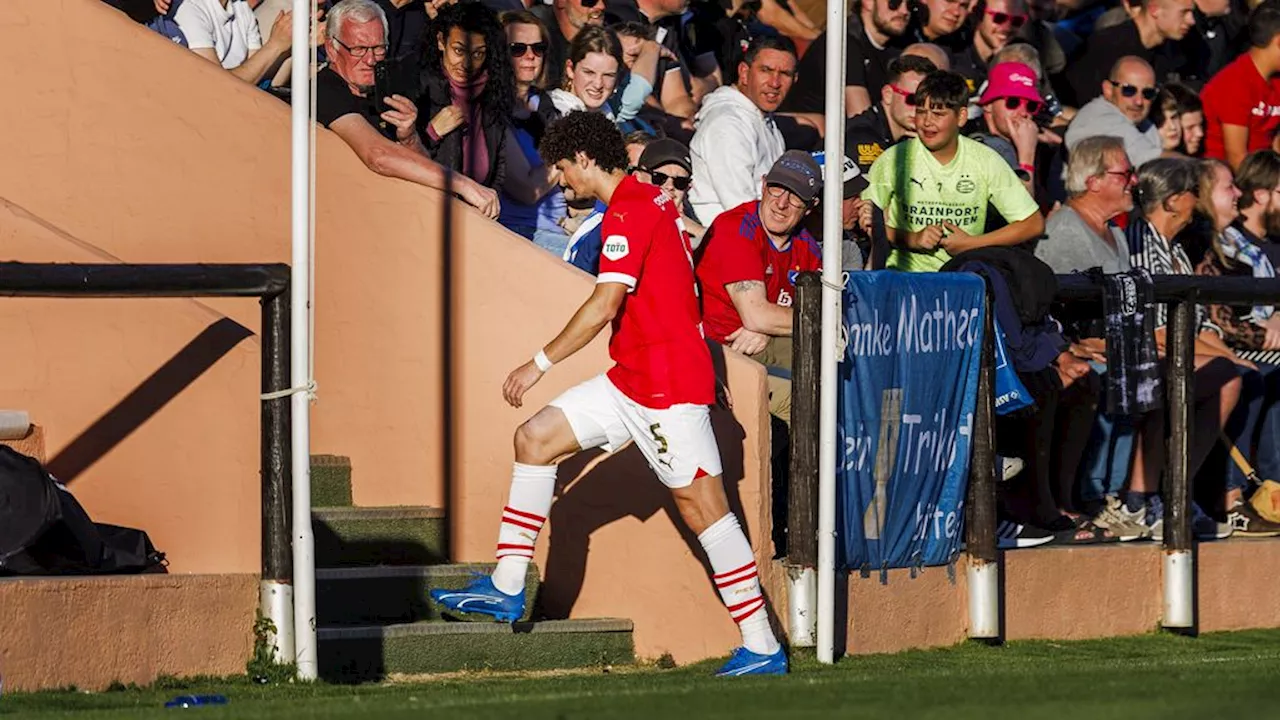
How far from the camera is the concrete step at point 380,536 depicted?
9891mm

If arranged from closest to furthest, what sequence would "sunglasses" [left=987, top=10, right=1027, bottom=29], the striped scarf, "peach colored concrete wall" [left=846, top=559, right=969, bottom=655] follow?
"peach colored concrete wall" [left=846, top=559, right=969, bottom=655] → the striped scarf → "sunglasses" [left=987, top=10, right=1027, bottom=29]

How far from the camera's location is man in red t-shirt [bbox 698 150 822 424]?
393 inches

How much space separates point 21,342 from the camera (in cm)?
900

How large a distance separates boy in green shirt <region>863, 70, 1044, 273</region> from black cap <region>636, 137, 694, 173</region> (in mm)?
1088

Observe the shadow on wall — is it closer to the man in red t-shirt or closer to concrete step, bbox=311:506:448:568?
concrete step, bbox=311:506:448:568

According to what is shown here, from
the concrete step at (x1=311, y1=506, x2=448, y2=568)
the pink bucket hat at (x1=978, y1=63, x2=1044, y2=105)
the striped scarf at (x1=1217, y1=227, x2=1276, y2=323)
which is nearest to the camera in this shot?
the concrete step at (x1=311, y1=506, x2=448, y2=568)

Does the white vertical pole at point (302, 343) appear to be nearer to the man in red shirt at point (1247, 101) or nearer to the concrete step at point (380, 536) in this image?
the concrete step at point (380, 536)

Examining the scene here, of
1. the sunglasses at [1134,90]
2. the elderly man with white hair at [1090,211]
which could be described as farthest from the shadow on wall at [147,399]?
the sunglasses at [1134,90]

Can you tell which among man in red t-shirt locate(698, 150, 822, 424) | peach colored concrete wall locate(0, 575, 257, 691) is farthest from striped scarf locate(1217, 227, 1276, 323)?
peach colored concrete wall locate(0, 575, 257, 691)

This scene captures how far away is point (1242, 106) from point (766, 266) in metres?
6.47

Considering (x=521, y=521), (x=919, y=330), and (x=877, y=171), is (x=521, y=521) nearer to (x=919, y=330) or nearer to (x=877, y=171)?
(x=919, y=330)

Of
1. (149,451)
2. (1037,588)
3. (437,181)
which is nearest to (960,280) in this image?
(1037,588)

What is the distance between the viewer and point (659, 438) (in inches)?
356

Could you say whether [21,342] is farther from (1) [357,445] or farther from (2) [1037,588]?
(2) [1037,588]
